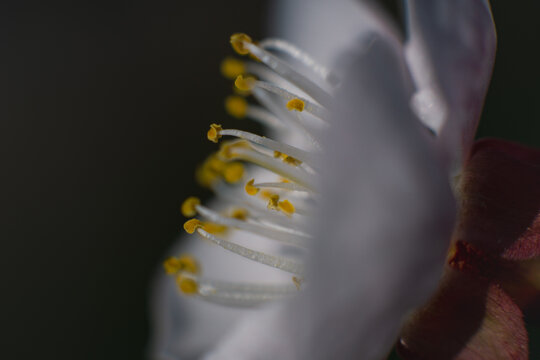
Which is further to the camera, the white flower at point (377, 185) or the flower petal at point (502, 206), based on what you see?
the flower petal at point (502, 206)

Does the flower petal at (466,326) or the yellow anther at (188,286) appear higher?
the flower petal at (466,326)

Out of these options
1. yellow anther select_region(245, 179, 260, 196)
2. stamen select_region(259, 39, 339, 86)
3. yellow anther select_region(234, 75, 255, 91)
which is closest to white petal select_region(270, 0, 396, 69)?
stamen select_region(259, 39, 339, 86)

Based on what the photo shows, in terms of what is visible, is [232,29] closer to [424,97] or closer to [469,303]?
[424,97]

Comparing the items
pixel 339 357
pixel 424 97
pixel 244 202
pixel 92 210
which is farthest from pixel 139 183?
pixel 339 357

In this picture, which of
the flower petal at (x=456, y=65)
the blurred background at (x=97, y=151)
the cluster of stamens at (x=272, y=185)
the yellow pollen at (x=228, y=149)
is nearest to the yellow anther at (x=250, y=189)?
the cluster of stamens at (x=272, y=185)

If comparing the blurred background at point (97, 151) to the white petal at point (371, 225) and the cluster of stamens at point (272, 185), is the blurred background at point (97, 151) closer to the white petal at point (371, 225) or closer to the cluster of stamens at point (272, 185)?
the cluster of stamens at point (272, 185)

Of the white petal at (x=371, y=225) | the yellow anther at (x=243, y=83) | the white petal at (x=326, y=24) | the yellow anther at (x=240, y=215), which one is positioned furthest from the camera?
the white petal at (x=326, y=24)

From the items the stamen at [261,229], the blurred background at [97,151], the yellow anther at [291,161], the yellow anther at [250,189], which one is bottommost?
the blurred background at [97,151]
